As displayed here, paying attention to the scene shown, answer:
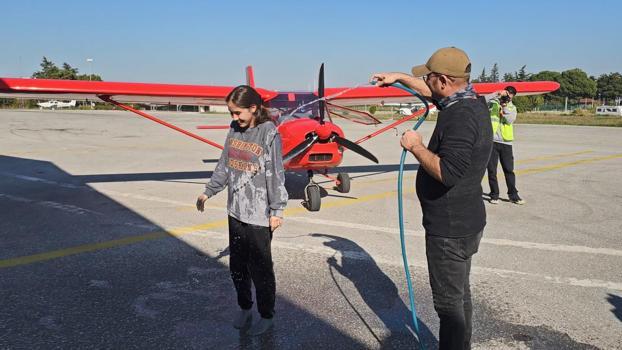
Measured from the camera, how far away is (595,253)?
209 inches

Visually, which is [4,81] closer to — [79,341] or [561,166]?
[79,341]

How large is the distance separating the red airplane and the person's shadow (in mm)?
1794

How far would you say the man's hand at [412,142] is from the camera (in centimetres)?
242

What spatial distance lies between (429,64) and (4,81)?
7.71m

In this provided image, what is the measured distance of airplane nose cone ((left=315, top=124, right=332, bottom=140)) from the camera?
282 inches

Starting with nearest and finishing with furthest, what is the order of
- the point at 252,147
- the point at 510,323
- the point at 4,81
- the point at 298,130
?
the point at 252,147 → the point at 510,323 → the point at 298,130 → the point at 4,81

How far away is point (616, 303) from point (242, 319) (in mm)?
3039

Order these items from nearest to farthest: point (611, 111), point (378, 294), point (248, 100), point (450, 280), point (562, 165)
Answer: point (450, 280) < point (248, 100) < point (378, 294) < point (562, 165) < point (611, 111)

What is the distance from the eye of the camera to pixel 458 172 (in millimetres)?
2361

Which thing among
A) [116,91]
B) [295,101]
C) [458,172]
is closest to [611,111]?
[295,101]

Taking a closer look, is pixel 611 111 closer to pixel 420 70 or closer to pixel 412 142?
pixel 420 70

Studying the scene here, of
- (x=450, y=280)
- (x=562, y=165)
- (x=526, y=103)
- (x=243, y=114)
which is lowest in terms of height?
(x=562, y=165)

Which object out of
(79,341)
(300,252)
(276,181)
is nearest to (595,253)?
(300,252)

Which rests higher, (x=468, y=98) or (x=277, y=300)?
(x=468, y=98)
